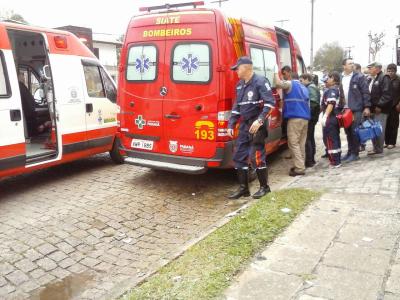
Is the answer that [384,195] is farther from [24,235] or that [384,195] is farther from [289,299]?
[24,235]

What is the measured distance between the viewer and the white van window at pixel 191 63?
571 cm

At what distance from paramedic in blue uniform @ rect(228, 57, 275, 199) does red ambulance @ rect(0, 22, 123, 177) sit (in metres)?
2.93

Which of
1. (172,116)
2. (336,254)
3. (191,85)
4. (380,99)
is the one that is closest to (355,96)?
(380,99)

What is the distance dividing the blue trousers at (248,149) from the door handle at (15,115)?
123 inches

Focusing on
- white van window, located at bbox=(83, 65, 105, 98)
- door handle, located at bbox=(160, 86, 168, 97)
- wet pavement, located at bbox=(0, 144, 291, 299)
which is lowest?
wet pavement, located at bbox=(0, 144, 291, 299)

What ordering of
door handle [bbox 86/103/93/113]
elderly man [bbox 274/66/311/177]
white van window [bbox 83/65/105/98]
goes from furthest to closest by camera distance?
1. white van window [bbox 83/65/105/98]
2. door handle [bbox 86/103/93/113]
3. elderly man [bbox 274/66/311/177]

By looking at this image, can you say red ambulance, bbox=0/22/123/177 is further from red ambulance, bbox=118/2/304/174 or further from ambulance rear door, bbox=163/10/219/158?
ambulance rear door, bbox=163/10/219/158

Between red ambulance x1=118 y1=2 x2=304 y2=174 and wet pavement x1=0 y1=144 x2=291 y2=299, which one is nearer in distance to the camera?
wet pavement x1=0 y1=144 x2=291 y2=299

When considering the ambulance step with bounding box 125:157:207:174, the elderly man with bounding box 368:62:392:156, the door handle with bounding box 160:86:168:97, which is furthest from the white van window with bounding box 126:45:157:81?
the elderly man with bounding box 368:62:392:156

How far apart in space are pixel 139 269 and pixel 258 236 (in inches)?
45.8

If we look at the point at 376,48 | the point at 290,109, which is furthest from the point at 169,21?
the point at 376,48

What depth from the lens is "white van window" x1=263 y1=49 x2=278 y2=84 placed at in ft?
23.0

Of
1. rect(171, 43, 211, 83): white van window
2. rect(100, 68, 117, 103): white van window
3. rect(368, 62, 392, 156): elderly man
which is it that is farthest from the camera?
rect(100, 68, 117, 103): white van window

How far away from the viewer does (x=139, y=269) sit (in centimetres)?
377
